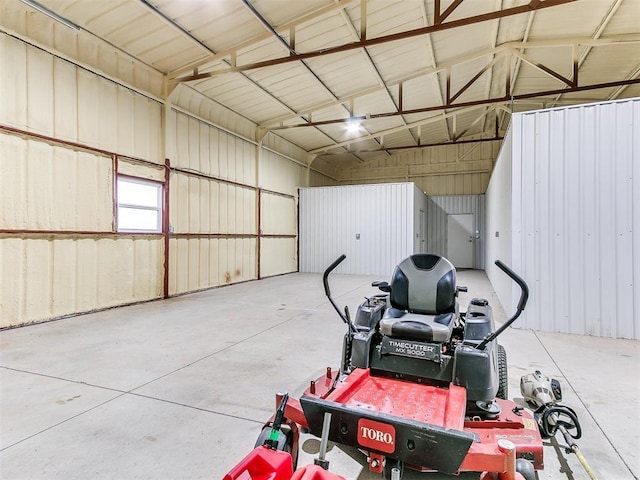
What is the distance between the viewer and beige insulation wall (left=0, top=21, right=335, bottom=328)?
181 inches


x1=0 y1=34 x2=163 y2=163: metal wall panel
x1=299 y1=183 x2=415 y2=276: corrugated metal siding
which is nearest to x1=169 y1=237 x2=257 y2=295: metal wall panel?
x1=0 y1=34 x2=163 y2=163: metal wall panel

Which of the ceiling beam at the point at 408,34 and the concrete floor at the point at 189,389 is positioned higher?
the ceiling beam at the point at 408,34

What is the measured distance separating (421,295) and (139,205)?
19.3 feet

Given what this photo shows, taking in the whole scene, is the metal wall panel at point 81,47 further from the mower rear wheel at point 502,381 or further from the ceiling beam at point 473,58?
the mower rear wheel at point 502,381

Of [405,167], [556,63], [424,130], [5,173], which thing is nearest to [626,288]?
[556,63]

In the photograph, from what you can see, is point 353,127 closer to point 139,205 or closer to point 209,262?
point 209,262

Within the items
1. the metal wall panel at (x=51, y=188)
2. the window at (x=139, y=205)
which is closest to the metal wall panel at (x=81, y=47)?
the metal wall panel at (x=51, y=188)

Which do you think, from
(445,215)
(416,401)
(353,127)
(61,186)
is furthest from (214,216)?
(445,215)

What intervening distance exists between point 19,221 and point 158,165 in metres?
2.60

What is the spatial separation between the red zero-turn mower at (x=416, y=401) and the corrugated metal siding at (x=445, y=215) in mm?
12611

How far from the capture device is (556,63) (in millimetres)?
8250

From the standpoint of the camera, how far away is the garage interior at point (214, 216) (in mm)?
2295

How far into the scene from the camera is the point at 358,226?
1113 centimetres

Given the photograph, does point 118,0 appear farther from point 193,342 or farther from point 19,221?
point 193,342
